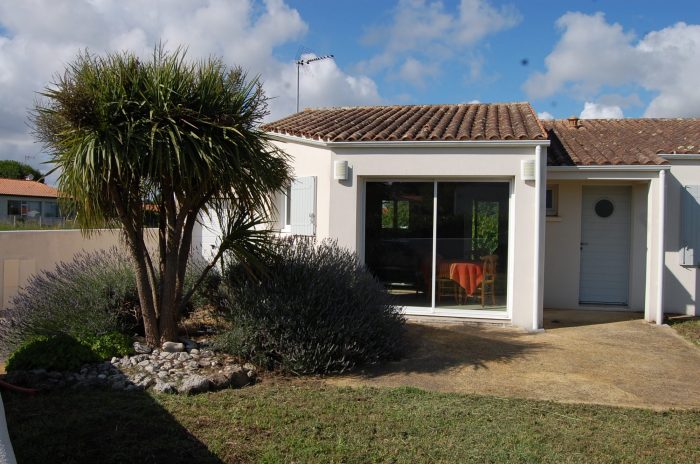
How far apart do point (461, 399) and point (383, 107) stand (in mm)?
9746

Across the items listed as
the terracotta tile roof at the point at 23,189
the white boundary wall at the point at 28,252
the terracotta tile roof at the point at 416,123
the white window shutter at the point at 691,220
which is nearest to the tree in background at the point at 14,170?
the terracotta tile roof at the point at 23,189

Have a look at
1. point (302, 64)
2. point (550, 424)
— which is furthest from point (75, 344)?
point (302, 64)

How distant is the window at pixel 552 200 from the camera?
39.5ft

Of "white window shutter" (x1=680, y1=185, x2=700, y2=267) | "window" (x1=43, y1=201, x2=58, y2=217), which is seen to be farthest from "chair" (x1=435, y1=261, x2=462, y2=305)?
"window" (x1=43, y1=201, x2=58, y2=217)

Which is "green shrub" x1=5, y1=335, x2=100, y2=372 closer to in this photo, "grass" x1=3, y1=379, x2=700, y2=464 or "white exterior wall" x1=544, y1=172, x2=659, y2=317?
"grass" x1=3, y1=379, x2=700, y2=464

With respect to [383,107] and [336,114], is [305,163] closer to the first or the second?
[336,114]

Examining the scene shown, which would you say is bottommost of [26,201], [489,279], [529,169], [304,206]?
[489,279]

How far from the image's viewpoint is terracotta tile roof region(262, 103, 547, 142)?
10.4m

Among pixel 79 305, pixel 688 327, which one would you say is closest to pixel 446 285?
pixel 688 327

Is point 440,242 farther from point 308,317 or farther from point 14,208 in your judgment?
point 14,208

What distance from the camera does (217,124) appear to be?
706cm

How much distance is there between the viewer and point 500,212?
409 inches

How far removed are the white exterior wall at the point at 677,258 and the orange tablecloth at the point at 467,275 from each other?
4.05m

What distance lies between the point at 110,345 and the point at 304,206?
199 inches
